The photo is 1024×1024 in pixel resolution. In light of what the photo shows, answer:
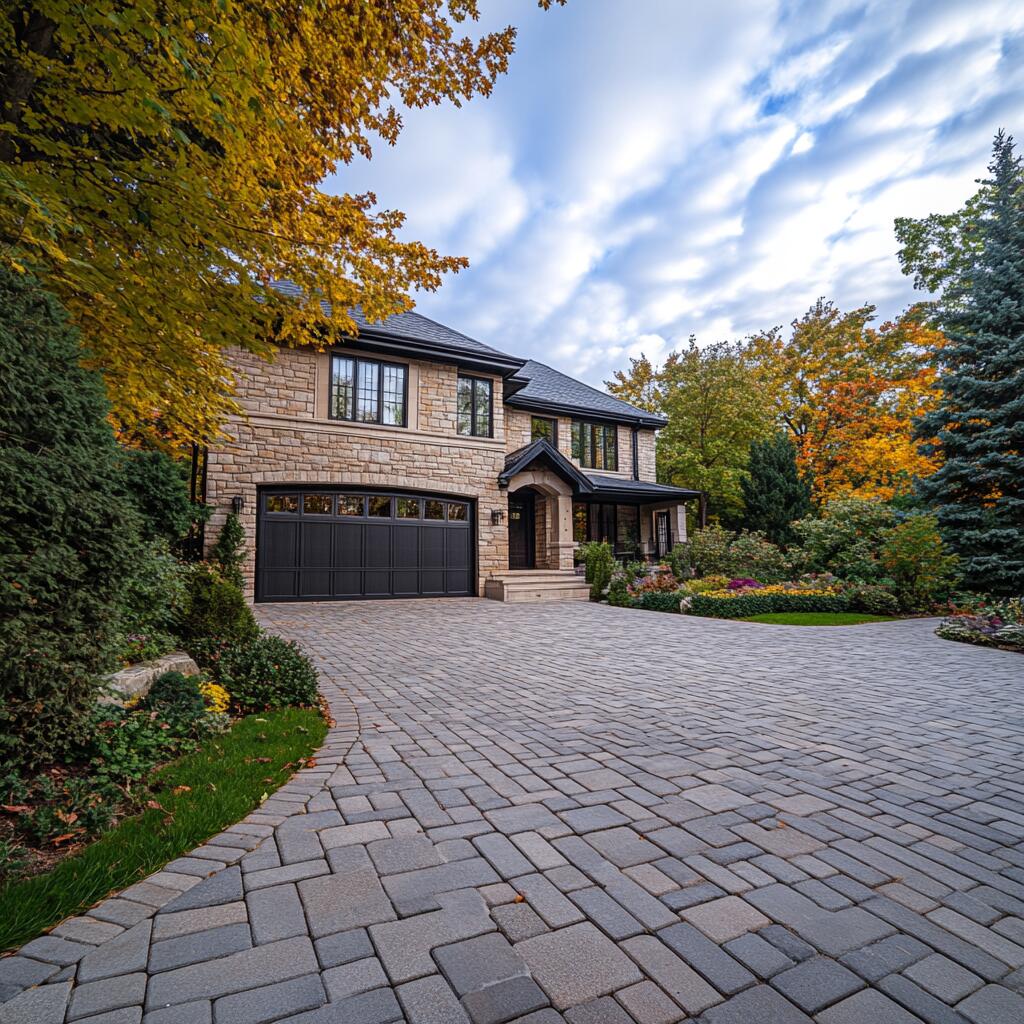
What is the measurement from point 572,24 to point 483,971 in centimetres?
776

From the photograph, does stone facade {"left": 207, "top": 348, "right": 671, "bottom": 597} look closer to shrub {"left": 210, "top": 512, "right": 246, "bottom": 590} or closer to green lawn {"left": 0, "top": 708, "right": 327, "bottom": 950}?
shrub {"left": 210, "top": 512, "right": 246, "bottom": 590}

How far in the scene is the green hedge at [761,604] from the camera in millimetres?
10852

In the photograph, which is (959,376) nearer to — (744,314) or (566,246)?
(566,246)

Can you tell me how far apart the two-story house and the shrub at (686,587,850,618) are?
3.93 metres

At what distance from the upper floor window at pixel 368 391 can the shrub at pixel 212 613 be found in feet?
24.2

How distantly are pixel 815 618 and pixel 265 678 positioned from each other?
999cm

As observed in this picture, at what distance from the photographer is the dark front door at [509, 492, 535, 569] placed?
17219 millimetres

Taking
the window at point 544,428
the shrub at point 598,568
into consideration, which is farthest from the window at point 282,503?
the shrub at point 598,568

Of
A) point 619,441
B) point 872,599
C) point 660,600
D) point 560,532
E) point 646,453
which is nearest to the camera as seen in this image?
point 872,599

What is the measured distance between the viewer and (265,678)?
463cm

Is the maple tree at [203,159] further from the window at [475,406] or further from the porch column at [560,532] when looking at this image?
the porch column at [560,532]

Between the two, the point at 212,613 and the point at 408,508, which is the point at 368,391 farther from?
the point at 212,613

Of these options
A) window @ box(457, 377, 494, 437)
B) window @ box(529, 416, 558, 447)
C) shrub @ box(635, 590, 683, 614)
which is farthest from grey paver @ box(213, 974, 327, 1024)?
window @ box(529, 416, 558, 447)

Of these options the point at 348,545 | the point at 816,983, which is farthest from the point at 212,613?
the point at 348,545
